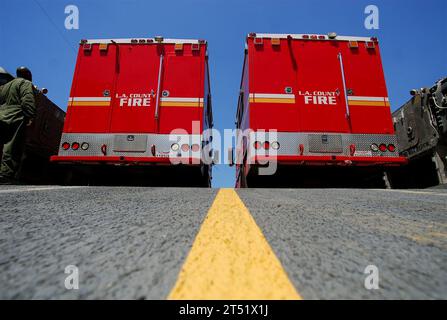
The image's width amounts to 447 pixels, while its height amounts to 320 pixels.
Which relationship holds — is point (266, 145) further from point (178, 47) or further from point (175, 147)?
point (178, 47)

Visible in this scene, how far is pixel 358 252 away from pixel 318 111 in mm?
4414

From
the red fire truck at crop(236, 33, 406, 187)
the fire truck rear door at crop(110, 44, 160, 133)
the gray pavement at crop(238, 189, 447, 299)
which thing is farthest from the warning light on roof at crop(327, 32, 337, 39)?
the gray pavement at crop(238, 189, 447, 299)

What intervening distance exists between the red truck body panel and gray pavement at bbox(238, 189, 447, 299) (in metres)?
3.62

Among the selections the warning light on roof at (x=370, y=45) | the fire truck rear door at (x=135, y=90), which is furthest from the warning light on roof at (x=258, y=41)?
the warning light on roof at (x=370, y=45)

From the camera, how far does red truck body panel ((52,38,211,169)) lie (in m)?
4.68

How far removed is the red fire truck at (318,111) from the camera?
4.58 metres

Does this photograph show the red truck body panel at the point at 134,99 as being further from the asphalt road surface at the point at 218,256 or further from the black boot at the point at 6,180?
the asphalt road surface at the point at 218,256

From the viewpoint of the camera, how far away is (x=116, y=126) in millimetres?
4785

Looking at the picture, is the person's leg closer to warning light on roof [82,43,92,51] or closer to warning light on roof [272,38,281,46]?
warning light on roof [82,43,92,51]

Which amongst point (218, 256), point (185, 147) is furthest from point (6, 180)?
point (218, 256)

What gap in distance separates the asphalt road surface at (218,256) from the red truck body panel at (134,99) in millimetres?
3473

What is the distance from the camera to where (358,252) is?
0.85 m
